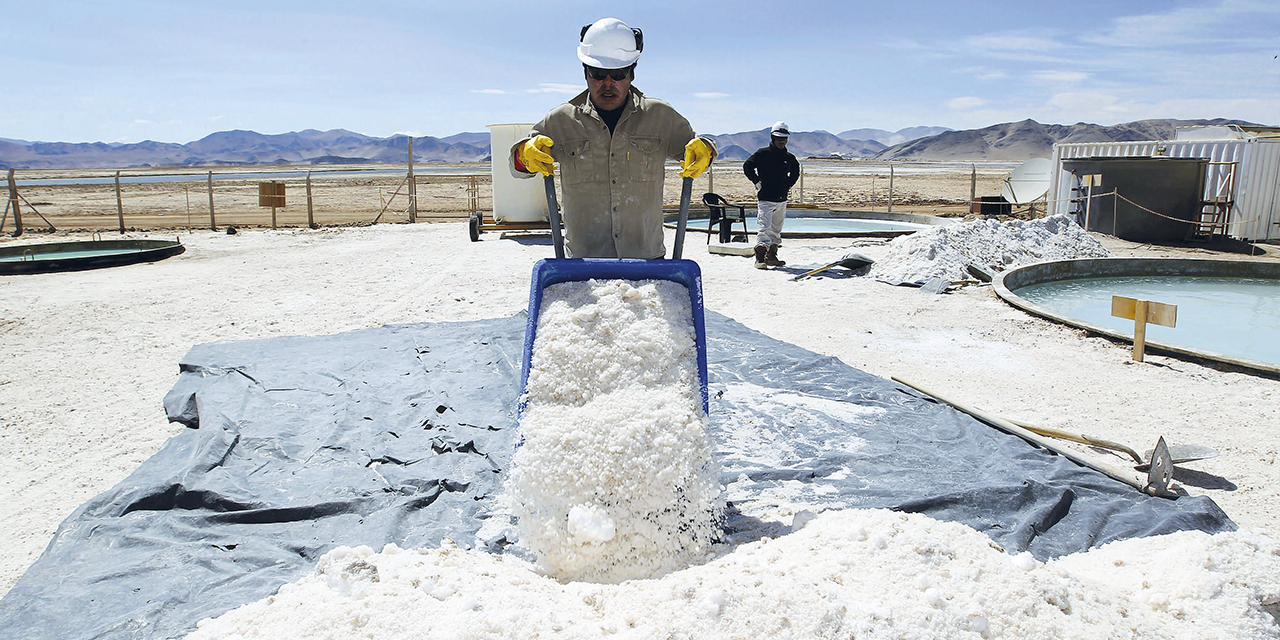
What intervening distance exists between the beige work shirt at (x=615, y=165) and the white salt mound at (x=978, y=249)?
17.2ft

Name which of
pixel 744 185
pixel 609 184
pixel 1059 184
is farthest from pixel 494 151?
pixel 744 185

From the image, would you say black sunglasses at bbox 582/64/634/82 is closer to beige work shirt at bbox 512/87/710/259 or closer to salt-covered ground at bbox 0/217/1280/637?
beige work shirt at bbox 512/87/710/259

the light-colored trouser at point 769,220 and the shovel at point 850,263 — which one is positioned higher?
the light-colored trouser at point 769,220

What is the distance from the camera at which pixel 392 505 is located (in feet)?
9.73

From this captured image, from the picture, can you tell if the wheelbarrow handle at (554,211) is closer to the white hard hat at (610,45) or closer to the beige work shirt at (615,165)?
the beige work shirt at (615,165)

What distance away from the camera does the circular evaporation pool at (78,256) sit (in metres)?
8.70

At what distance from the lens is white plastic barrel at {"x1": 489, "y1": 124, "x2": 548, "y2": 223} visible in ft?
38.7

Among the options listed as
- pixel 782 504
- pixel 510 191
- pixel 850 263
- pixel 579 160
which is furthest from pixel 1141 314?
pixel 510 191

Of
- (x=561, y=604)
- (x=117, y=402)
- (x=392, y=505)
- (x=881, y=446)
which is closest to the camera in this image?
(x=561, y=604)

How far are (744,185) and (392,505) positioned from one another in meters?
30.9

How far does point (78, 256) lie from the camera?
10039 millimetres

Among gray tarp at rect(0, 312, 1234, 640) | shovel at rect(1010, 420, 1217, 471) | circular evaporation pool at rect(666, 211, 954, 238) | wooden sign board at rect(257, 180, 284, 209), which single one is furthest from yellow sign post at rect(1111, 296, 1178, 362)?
wooden sign board at rect(257, 180, 284, 209)

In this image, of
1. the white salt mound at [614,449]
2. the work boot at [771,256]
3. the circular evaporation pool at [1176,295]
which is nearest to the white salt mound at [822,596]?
the white salt mound at [614,449]

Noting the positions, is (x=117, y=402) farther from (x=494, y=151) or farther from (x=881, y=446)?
(x=494, y=151)
